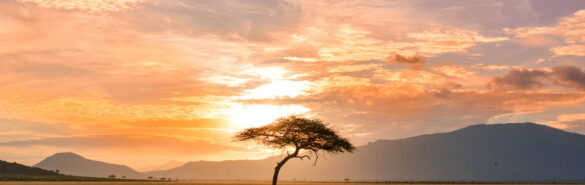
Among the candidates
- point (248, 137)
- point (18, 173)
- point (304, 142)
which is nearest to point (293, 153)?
point (304, 142)

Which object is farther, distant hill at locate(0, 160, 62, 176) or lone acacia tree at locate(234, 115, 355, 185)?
distant hill at locate(0, 160, 62, 176)

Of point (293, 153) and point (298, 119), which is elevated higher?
point (298, 119)

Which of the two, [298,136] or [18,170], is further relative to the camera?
[18,170]

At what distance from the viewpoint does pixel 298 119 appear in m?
78.3

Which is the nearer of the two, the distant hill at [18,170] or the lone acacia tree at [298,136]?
the lone acacia tree at [298,136]

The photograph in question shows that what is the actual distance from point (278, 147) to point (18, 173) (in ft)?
379

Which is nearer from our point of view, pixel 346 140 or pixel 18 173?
pixel 346 140

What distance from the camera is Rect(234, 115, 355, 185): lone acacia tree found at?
7794cm

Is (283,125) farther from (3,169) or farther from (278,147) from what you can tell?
(3,169)

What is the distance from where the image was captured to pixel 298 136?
257ft

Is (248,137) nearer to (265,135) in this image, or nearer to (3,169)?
(265,135)

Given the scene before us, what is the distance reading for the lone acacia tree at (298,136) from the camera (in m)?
77.9

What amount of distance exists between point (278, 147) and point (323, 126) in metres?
7.65

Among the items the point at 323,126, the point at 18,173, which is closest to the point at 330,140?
the point at 323,126
